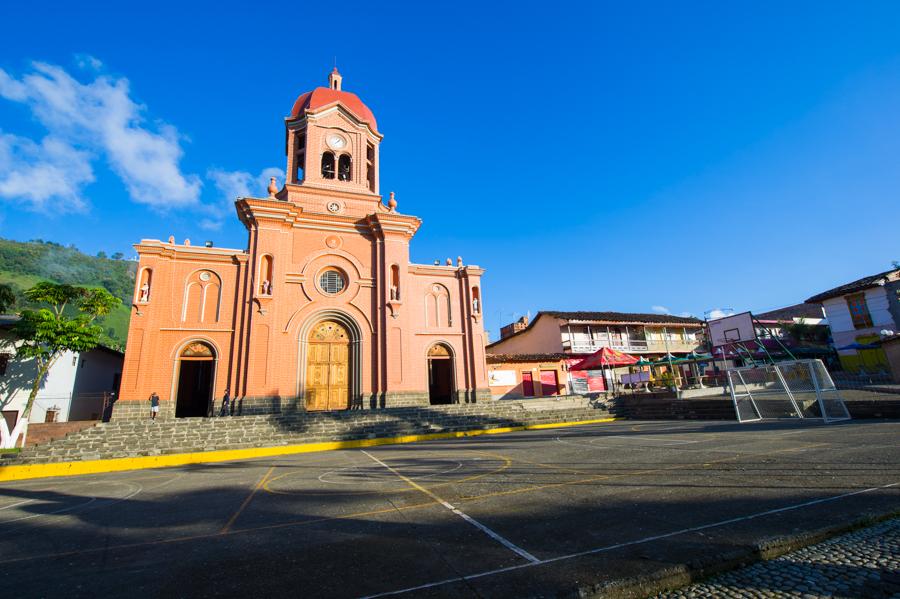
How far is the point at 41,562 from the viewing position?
4.01 meters

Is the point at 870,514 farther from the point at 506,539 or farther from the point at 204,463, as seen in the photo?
the point at 204,463

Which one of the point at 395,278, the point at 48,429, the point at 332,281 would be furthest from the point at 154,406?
the point at 395,278

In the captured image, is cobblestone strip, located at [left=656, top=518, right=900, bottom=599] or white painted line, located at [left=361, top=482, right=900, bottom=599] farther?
white painted line, located at [left=361, top=482, right=900, bottom=599]

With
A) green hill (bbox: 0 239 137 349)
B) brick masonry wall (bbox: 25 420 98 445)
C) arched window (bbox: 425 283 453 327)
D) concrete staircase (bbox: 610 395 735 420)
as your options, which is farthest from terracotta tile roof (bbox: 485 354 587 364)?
green hill (bbox: 0 239 137 349)

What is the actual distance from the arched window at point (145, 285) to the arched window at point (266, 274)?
4828 mm

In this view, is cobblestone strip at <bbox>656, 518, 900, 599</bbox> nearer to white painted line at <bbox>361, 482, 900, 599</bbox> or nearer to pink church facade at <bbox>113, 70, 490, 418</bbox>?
Answer: white painted line at <bbox>361, 482, 900, 599</bbox>

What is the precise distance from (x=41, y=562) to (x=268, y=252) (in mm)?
17871

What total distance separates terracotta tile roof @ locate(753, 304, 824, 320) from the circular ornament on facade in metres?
47.4

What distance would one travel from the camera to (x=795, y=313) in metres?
46.2

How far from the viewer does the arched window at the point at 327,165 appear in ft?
82.8

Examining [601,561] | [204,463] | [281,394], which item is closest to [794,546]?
[601,561]

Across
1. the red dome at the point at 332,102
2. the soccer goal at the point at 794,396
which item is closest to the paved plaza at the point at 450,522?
the soccer goal at the point at 794,396

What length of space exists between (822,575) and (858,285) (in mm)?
36891

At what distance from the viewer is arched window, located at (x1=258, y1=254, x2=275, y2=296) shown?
19.8m
